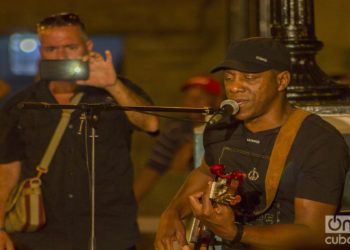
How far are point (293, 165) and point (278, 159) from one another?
0.26 ft

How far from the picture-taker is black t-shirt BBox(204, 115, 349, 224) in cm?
505

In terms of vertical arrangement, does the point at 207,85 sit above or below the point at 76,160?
below

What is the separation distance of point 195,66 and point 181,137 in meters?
3.43

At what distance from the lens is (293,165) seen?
16.8ft

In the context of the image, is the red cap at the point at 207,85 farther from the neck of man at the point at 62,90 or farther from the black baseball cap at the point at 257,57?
the black baseball cap at the point at 257,57

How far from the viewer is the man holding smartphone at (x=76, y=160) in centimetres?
614

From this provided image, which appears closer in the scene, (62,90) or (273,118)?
(273,118)

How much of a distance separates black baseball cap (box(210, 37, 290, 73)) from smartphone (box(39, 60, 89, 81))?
3.22 feet

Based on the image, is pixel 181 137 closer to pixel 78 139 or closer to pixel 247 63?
pixel 78 139

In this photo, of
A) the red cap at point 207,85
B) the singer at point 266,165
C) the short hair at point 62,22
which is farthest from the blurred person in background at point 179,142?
the singer at point 266,165

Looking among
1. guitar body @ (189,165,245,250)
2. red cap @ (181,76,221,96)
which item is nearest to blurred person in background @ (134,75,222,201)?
red cap @ (181,76,221,96)
